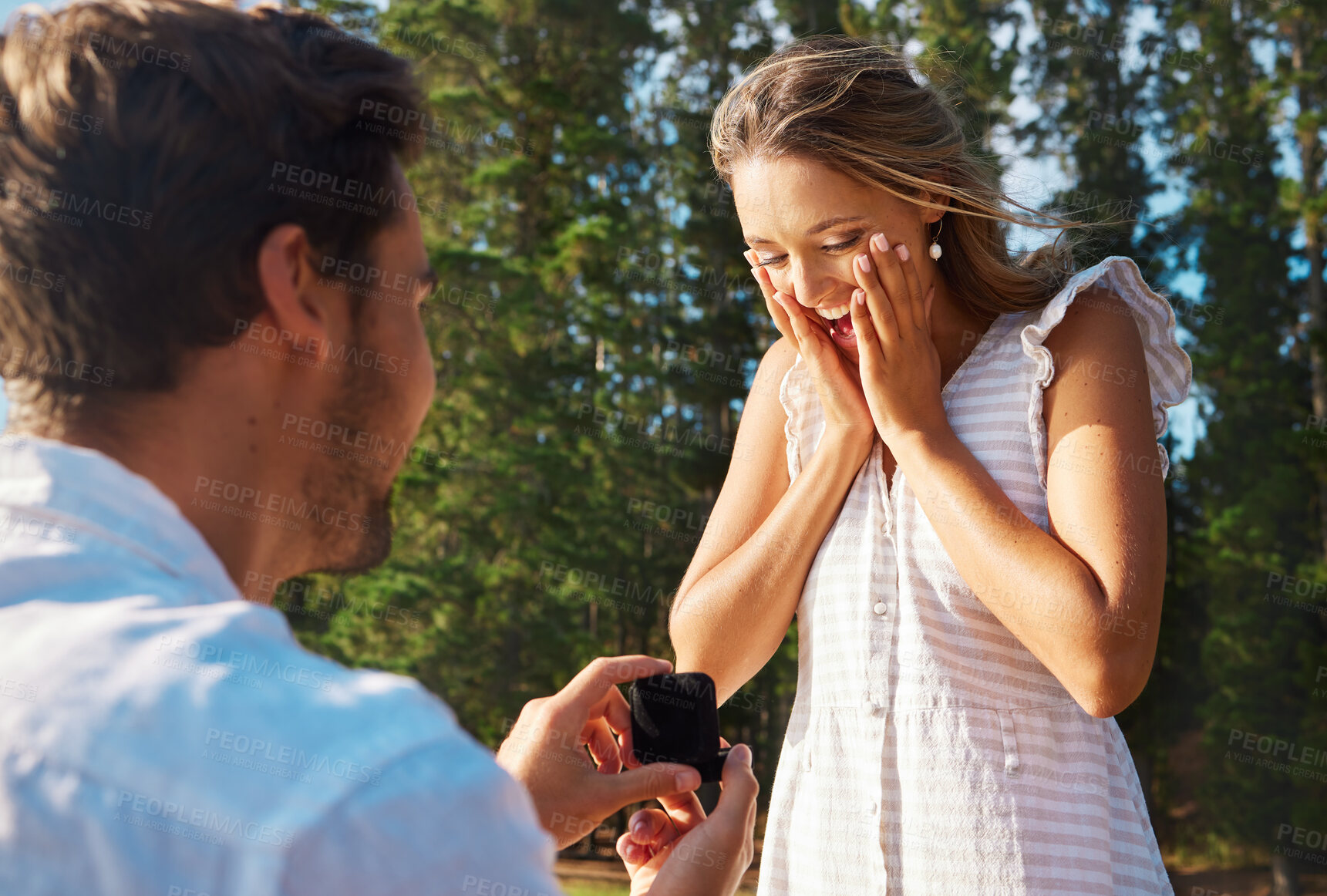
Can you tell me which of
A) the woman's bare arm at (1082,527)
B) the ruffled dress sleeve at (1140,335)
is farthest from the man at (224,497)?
the ruffled dress sleeve at (1140,335)

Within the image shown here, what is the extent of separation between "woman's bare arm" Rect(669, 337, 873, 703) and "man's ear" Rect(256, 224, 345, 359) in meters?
1.24

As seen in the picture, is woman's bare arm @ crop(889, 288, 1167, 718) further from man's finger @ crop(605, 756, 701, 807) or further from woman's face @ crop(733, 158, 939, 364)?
man's finger @ crop(605, 756, 701, 807)

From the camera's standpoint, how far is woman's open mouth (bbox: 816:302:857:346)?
2.35 meters

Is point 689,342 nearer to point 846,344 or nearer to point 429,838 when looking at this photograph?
point 846,344

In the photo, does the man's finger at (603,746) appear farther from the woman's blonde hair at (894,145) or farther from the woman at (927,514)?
the woman's blonde hair at (894,145)

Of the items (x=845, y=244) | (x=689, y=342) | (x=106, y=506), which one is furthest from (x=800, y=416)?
(x=689, y=342)

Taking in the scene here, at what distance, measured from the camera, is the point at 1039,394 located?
207 cm

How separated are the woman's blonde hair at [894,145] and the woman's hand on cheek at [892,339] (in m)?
0.15

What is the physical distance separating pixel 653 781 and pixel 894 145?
4.85ft

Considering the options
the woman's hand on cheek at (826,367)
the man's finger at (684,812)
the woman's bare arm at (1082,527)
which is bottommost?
the man's finger at (684,812)

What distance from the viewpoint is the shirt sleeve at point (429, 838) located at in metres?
0.73

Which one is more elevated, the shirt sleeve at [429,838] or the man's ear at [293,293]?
the man's ear at [293,293]

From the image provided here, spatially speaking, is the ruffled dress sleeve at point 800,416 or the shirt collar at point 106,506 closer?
the shirt collar at point 106,506

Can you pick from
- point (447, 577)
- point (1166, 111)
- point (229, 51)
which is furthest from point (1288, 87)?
point (229, 51)
